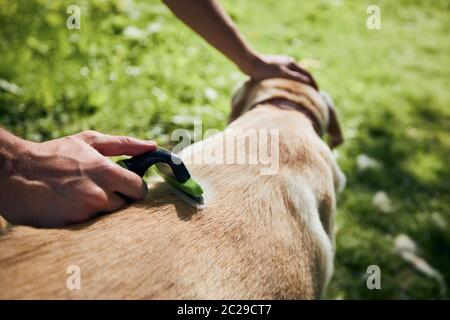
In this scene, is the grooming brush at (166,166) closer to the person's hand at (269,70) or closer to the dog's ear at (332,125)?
the person's hand at (269,70)

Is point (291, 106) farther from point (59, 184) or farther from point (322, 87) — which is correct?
point (322, 87)

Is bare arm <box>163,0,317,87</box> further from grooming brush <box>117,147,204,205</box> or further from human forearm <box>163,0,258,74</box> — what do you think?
grooming brush <box>117,147,204,205</box>

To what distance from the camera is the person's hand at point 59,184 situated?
5.06ft

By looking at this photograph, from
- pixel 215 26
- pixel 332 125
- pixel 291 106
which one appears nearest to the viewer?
pixel 215 26

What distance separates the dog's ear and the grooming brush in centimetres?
171

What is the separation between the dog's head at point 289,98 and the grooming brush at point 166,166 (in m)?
1.30

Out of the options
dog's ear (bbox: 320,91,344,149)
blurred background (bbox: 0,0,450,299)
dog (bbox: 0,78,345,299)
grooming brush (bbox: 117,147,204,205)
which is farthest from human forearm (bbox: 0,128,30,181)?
blurred background (bbox: 0,0,450,299)

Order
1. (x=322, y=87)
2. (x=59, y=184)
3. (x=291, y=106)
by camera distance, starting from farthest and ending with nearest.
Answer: (x=322, y=87) → (x=291, y=106) → (x=59, y=184)

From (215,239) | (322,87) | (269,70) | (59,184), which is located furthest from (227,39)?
(322,87)

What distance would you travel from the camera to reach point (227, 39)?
9.39 feet

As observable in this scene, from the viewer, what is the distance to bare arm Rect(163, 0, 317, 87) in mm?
2662

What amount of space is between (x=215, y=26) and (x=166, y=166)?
52.7 inches

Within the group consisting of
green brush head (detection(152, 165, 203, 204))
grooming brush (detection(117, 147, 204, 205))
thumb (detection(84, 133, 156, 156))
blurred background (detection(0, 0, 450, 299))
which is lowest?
blurred background (detection(0, 0, 450, 299))
